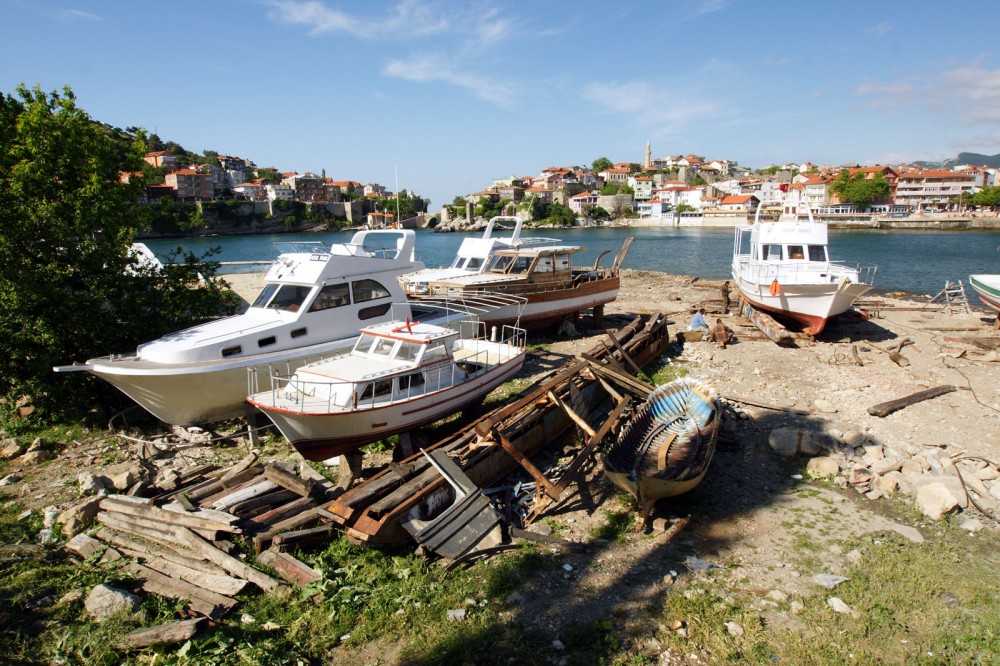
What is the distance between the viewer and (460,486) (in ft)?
27.4

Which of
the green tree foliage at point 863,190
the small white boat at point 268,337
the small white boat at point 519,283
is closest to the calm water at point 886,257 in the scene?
the small white boat at point 519,283

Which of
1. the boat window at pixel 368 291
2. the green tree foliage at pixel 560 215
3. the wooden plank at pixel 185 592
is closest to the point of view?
the wooden plank at pixel 185 592

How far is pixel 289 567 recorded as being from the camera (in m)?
7.07

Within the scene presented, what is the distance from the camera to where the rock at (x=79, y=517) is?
7.88 m

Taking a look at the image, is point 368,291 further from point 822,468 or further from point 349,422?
point 822,468

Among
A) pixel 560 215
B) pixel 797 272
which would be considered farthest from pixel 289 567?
pixel 560 215

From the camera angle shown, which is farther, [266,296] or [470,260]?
[470,260]

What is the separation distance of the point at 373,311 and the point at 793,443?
33.2ft

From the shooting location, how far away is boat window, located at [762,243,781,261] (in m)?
21.9

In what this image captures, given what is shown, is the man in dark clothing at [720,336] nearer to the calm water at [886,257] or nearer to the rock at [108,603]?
the rock at [108,603]

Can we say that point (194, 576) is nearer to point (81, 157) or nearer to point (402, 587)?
point (402, 587)

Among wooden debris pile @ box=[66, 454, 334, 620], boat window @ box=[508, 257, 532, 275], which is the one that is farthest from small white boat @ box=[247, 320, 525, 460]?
boat window @ box=[508, 257, 532, 275]

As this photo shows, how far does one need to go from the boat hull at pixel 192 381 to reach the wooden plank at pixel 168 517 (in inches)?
117

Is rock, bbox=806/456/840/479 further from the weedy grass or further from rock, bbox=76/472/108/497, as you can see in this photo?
rock, bbox=76/472/108/497
